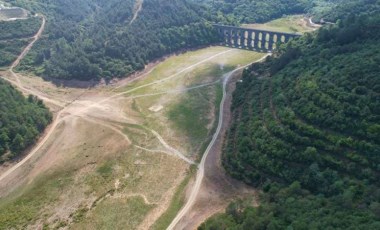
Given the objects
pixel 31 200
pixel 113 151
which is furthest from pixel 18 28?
pixel 31 200

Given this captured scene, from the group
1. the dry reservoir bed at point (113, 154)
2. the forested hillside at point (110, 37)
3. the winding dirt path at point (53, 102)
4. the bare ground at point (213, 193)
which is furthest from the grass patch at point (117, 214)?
the forested hillside at point (110, 37)

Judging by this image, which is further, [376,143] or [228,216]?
[376,143]

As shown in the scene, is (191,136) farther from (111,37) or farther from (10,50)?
(10,50)

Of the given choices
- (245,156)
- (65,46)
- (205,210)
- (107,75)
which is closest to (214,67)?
(107,75)

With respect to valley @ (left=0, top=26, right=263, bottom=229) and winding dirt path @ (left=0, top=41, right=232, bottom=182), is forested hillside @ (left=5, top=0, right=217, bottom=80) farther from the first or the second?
valley @ (left=0, top=26, right=263, bottom=229)

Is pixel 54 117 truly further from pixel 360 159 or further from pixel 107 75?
pixel 360 159

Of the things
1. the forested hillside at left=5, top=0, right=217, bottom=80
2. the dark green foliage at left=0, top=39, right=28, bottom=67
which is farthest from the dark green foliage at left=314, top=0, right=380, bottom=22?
the dark green foliage at left=0, top=39, right=28, bottom=67
